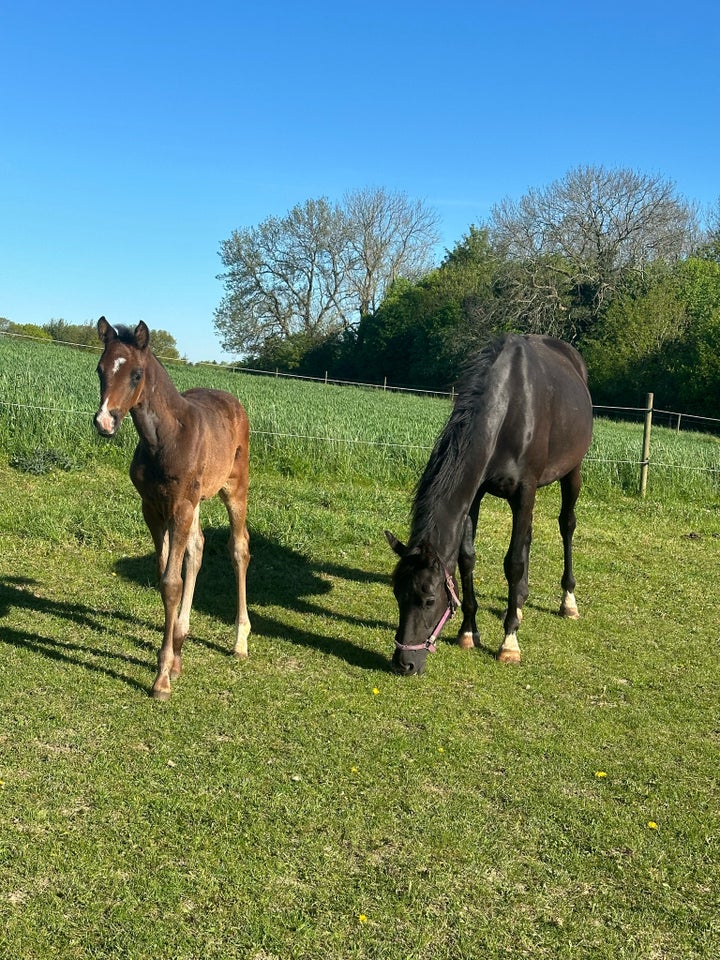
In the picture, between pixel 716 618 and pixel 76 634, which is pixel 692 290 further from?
pixel 76 634

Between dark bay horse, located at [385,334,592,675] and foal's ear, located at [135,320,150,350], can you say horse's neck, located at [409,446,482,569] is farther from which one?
foal's ear, located at [135,320,150,350]

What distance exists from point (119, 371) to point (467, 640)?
10.6 feet

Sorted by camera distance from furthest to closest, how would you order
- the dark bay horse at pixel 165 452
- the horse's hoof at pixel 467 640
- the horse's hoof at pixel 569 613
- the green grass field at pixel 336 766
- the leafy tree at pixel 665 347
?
the leafy tree at pixel 665 347 → the horse's hoof at pixel 569 613 → the horse's hoof at pixel 467 640 → the dark bay horse at pixel 165 452 → the green grass field at pixel 336 766

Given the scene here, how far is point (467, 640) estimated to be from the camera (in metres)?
5.55

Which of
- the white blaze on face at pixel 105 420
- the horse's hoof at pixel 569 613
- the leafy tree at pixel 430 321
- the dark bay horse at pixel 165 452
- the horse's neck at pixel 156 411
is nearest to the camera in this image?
the white blaze on face at pixel 105 420

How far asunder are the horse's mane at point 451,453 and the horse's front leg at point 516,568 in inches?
31.4

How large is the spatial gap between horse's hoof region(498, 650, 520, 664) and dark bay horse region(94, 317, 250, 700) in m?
1.88

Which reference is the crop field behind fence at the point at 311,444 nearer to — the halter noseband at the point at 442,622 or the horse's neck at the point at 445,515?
the horse's neck at the point at 445,515

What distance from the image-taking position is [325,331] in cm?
5356

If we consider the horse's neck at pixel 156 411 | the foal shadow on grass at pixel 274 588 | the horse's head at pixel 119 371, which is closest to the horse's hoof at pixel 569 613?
the foal shadow on grass at pixel 274 588

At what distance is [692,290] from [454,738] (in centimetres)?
3414

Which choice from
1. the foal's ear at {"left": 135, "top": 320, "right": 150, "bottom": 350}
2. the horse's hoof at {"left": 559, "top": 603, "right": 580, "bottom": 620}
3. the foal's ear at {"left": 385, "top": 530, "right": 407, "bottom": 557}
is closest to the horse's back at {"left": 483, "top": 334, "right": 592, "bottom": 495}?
the foal's ear at {"left": 385, "top": 530, "right": 407, "bottom": 557}

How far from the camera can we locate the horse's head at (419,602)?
4516 mm

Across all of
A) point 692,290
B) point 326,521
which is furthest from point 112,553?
point 692,290
